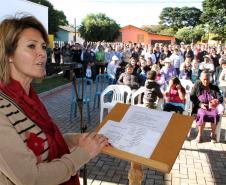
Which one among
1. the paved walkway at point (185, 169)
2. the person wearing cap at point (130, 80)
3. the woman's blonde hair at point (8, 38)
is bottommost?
the paved walkway at point (185, 169)

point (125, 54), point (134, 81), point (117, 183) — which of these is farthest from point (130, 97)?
point (125, 54)

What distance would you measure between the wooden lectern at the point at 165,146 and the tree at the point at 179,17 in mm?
114523

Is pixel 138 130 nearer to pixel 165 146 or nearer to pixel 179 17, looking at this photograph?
pixel 165 146

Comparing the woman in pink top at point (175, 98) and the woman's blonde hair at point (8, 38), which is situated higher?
the woman's blonde hair at point (8, 38)

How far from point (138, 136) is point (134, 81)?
6551 mm

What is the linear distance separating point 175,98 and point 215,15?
54.0 meters

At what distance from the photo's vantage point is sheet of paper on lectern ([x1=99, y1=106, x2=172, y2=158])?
188 cm

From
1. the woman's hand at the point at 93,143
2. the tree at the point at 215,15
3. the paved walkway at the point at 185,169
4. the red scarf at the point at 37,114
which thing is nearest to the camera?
the red scarf at the point at 37,114

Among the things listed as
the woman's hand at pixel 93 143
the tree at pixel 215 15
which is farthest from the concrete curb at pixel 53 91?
the tree at pixel 215 15

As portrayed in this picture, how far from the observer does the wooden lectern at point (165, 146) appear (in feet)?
5.77

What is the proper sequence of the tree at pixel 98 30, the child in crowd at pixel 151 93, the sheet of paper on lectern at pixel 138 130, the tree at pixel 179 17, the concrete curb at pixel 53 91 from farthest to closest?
1. the tree at pixel 179 17
2. the tree at pixel 98 30
3. the concrete curb at pixel 53 91
4. the child in crowd at pixel 151 93
5. the sheet of paper on lectern at pixel 138 130

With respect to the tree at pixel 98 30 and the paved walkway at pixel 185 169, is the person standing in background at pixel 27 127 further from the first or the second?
the tree at pixel 98 30

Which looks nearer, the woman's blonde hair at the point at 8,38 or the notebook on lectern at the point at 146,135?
the woman's blonde hair at the point at 8,38

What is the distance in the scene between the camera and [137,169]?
93.1 inches
